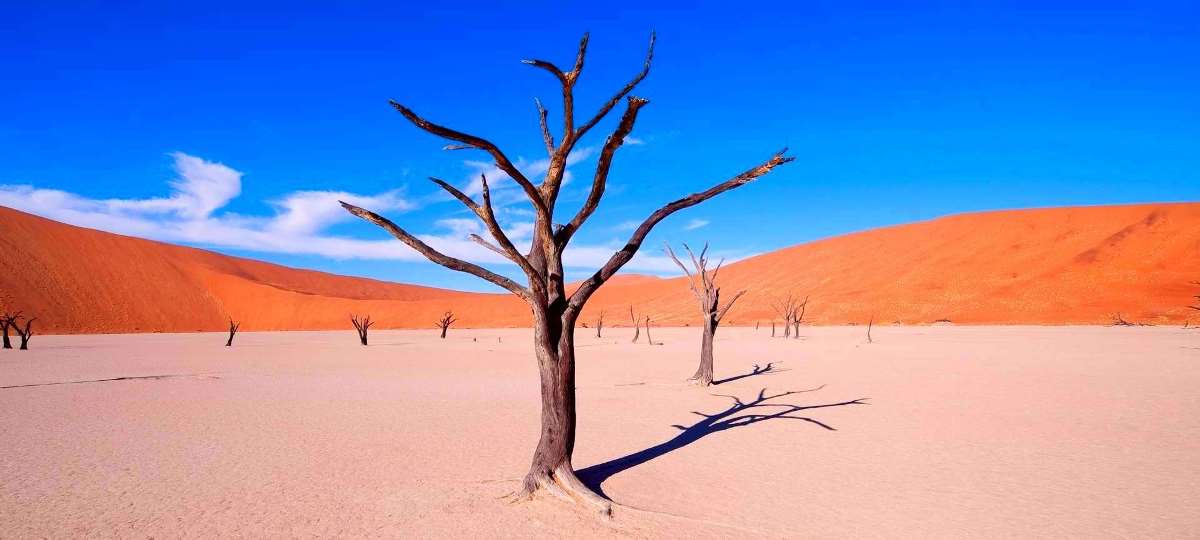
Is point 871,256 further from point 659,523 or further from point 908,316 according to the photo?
point 659,523

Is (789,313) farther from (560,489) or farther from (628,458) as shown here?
(560,489)

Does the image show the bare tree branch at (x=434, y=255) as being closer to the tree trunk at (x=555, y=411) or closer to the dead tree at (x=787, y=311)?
the tree trunk at (x=555, y=411)

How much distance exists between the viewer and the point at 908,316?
6050cm

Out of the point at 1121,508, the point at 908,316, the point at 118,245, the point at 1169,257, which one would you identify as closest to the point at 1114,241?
the point at 1169,257

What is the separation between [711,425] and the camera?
10.1 meters

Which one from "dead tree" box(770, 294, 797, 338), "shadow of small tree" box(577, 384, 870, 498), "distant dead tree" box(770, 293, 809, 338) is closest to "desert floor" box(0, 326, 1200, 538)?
"shadow of small tree" box(577, 384, 870, 498)

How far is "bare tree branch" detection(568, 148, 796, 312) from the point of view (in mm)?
5777

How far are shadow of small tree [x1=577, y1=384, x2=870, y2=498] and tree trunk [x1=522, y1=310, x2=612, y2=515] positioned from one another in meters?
0.59

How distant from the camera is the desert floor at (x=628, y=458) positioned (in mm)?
5418

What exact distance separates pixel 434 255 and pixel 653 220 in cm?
215

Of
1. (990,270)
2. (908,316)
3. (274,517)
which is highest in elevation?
(990,270)

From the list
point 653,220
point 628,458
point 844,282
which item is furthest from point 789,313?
point 653,220

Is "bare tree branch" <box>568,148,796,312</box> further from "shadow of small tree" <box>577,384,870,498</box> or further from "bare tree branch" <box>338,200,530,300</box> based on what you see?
"shadow of small tree" <box>577,384,870,498</box>

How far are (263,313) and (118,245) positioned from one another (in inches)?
808
